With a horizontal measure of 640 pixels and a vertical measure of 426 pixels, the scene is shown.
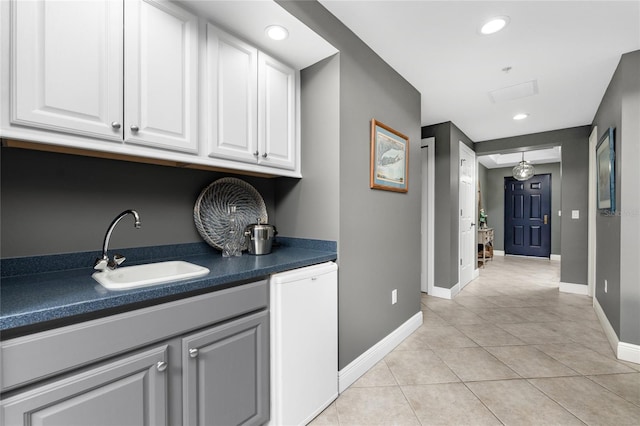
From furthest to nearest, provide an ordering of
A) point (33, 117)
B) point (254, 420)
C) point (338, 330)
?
point (338, 330) → point (254, 420) → point (33, 117)

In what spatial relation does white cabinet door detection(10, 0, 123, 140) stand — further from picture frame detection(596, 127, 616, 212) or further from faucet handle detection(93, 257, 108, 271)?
picture frame detection(596, 127, 616, 212)

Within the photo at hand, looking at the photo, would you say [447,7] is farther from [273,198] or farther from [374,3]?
[273,198]

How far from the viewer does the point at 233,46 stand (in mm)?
1615

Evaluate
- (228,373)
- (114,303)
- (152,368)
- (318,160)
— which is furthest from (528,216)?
(114,303)

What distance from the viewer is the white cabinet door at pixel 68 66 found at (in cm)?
99

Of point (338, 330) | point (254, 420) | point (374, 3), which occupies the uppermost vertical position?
point (374, 3)

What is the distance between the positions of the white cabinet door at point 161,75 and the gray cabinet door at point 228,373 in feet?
2.97

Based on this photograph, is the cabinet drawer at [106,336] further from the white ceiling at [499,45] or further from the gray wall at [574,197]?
the gray wall at [574,197]

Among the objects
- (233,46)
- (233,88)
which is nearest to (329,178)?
(233,88)

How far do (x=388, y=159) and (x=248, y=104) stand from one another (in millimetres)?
1206

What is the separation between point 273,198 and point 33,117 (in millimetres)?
1417

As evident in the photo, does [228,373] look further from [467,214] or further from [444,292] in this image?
[467,214]

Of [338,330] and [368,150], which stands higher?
[368,150]

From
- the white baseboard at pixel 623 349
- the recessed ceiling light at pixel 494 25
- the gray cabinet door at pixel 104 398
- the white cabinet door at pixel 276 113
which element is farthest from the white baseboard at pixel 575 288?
the gray cabinet door at pixel 104 398
